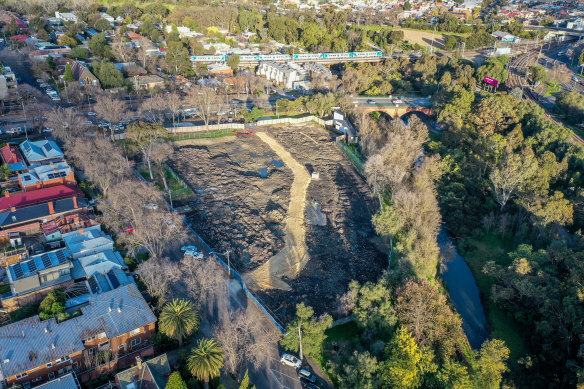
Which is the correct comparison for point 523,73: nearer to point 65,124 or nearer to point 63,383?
point 65,124

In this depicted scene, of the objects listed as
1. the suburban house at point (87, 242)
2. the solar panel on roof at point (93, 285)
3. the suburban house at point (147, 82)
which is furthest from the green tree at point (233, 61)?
the solar panel on roof at point (93, 285)

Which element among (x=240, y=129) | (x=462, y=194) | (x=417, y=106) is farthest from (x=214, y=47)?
(x=462, y=194)

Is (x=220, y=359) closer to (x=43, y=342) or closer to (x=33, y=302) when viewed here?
A: (x=43, y=342)

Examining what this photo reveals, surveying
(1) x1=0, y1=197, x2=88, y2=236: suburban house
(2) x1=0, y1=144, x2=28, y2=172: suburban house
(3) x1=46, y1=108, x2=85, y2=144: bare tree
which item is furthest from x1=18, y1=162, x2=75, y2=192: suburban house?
(3) x1=46, y1=108, x2=85, y2=144: bare tree

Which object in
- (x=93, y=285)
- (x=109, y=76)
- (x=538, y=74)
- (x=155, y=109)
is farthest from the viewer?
(x=538, y=74)

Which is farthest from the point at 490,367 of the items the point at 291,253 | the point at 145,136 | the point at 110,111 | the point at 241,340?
the point at 110,111

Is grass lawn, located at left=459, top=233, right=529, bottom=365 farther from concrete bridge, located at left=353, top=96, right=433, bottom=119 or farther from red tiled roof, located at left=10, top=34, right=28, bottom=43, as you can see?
red tiled roof, located at left=10, top=34, right=28, bottom=43
